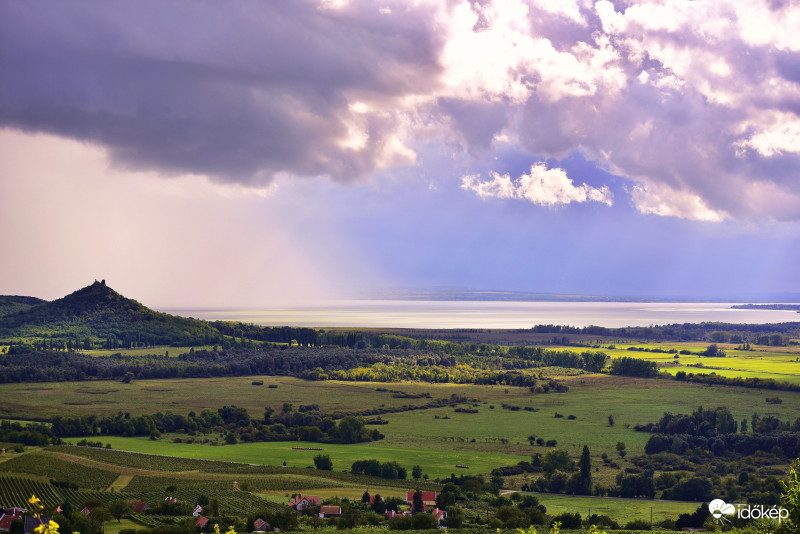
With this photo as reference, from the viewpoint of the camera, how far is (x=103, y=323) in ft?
582

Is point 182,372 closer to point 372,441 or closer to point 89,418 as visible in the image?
point 89,418

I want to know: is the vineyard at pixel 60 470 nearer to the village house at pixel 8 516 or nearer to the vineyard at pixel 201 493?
the vineyard at pixel 201 493

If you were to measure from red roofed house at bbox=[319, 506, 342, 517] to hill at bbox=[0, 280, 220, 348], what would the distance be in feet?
427

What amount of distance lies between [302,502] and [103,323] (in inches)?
5779

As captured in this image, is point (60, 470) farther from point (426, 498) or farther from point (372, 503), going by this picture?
point (426, 498)

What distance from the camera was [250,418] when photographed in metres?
85.2

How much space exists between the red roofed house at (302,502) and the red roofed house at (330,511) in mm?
1743

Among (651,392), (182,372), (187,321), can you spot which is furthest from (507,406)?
(187,321)

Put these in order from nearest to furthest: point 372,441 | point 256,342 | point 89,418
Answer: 1. point 372,441
2. point 89,418
3. point 256,342

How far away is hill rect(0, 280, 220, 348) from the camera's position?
168750mm

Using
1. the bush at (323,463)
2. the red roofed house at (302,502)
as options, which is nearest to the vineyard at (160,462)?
the bush at (323,463)

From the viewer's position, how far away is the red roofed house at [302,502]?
45.9 m

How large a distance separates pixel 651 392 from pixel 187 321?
395 ft

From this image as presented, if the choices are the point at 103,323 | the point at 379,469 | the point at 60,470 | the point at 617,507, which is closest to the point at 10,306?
the point at 103,323
